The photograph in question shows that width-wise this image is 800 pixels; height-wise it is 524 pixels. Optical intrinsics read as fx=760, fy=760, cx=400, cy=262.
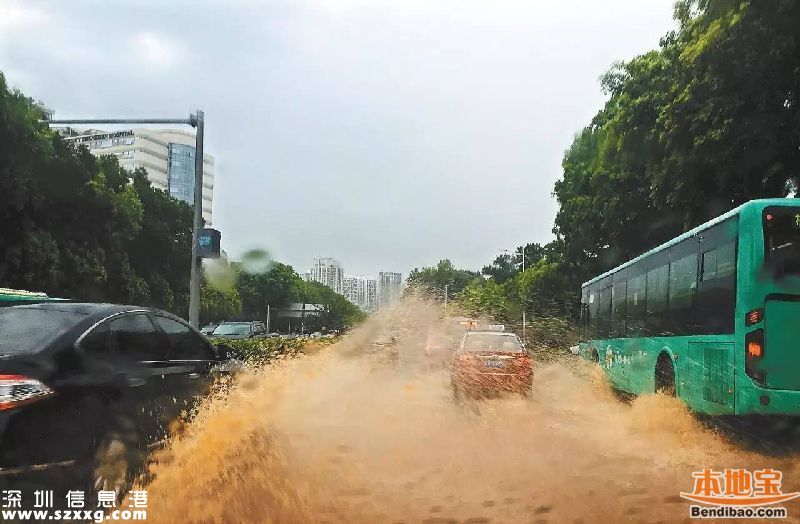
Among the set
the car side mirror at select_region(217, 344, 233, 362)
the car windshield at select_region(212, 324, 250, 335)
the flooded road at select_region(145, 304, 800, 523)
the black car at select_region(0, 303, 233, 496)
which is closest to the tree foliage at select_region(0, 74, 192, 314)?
the car windshield at select_region(212, 324, 250, 335)

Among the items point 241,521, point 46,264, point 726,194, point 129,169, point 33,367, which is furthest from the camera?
point 129,169

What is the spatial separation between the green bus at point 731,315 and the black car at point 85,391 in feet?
16.6

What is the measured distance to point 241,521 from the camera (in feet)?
14.9

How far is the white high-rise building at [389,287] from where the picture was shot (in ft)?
65.4

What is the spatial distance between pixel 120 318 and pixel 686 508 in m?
3.97

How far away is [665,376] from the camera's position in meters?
9.61

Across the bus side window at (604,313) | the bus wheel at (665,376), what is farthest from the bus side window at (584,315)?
the bus wheel at (665,376)

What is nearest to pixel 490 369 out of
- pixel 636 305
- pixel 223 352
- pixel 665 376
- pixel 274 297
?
pixel 636 305

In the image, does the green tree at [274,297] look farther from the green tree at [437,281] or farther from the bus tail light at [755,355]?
the bus tail light at [755,355]

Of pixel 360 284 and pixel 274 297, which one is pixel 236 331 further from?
pixel 274 297

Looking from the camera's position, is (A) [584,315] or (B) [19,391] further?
(A) [584,315]

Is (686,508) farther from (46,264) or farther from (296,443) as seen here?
(46,264)

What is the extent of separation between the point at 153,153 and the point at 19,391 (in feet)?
86.8

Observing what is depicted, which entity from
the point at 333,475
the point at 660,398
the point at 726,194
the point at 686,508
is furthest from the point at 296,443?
the point at 726,194
